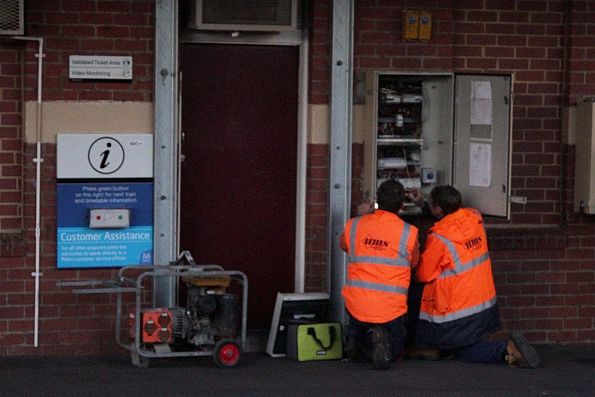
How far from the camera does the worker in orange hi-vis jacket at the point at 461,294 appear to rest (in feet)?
35.0

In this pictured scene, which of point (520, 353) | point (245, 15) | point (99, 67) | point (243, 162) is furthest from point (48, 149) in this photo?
point (520, 353)

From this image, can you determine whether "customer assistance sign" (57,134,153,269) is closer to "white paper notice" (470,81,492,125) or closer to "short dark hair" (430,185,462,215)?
"short dark hair" (430,185,462,215)

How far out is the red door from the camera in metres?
11.2

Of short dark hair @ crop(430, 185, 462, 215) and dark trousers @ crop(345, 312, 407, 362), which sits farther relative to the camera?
short dark hair @ crop(430, 185, 462, 215)

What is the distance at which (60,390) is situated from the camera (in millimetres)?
9484

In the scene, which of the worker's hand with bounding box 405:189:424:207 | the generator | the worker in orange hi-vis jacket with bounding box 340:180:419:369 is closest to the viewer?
the generator

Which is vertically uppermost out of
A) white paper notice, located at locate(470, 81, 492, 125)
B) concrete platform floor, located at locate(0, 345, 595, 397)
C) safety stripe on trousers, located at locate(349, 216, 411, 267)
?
white paper notice, located at locate(470, 81, 492, 125)

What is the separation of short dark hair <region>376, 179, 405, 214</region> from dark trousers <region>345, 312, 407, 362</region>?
0.84 m

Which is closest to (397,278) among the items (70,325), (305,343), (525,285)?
(305,343)

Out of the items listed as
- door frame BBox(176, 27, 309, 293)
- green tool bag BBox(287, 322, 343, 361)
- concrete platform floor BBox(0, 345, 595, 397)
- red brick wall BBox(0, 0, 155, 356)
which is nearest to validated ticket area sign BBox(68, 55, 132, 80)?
red brick wall BBox(0, 0, 155, 356)

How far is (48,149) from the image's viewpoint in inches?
418

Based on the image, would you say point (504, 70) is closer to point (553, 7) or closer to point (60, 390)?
point (553, 7)

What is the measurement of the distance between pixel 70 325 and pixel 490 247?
353 cm

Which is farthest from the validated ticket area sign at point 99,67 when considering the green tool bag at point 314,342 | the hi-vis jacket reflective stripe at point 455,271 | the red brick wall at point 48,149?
the hi-vis jacket reflective stripe at point 455,271
